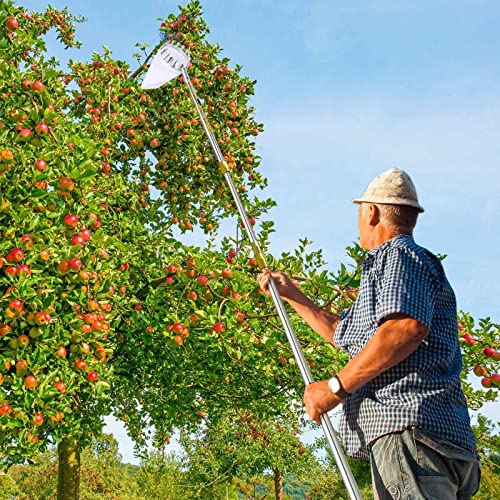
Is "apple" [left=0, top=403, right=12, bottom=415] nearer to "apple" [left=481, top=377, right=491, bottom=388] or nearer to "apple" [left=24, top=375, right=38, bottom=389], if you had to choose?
"apple" [left=24, top=375, right=38, bottom=389]

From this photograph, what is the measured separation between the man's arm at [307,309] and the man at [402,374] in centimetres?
53

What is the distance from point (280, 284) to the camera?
3.62 m

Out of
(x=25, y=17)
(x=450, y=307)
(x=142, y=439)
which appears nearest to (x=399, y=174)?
(x=450, y=307)

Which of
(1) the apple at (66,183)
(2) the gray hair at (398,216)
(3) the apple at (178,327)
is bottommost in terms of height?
(2) the gray hair at (398,216)

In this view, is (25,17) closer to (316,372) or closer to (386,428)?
(316,372)

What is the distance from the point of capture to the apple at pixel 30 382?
608 cm

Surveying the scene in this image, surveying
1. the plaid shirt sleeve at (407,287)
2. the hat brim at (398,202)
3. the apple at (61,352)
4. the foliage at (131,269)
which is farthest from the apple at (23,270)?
the plaid shirt sleeve at (407,287)

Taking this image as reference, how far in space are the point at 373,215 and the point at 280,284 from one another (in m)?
0.94

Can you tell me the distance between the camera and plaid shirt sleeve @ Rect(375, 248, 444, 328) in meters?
2.44

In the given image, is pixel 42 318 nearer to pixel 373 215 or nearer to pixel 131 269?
pixel 131 269

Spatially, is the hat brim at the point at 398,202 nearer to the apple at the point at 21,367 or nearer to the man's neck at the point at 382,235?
the man's neck at the point at 382,235

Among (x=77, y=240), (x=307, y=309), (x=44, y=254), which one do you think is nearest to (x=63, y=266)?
(x=44, y=254)

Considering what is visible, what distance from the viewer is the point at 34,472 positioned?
967 inches

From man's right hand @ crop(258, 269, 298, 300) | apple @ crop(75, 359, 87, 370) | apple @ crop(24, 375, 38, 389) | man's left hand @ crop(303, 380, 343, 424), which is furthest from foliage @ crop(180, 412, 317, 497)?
man's left hand @ crop(303, 380, 343, 424)
